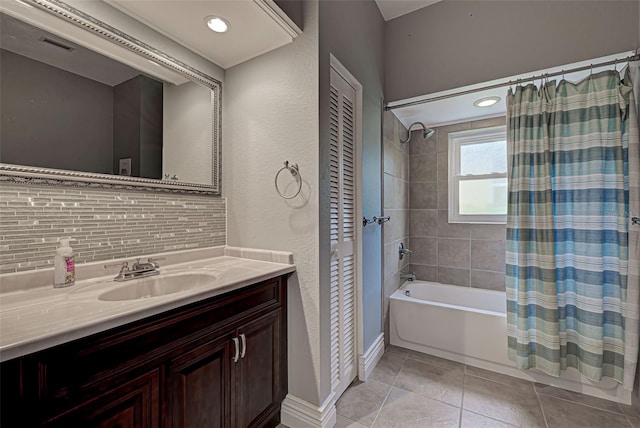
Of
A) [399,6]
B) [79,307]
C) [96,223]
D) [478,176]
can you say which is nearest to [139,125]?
[96,223]

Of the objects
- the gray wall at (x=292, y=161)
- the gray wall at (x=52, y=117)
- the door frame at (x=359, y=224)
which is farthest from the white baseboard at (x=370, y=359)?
the gray wall at (x=52, y=117)

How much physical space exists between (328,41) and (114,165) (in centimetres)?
129

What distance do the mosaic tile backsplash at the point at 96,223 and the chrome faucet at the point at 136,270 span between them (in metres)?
0.08

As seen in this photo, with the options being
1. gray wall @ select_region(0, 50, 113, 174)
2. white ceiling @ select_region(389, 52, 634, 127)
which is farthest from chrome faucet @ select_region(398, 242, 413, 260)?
gray wall @ select_region(0, 50, 113, 174)

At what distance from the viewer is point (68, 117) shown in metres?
1.11

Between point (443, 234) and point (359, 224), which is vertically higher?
point (359, 224)

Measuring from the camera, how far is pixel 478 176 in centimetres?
268

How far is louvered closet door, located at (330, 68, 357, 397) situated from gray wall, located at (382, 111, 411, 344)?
0.53 meters

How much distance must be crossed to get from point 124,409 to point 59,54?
4.54 ft

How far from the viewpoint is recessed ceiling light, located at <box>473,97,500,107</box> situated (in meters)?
2.17

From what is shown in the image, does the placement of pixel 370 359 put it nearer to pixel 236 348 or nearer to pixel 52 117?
pixel 236 348

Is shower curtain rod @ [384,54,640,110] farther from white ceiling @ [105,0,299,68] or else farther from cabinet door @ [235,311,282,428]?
cabinet door @ [235,311,282,428]

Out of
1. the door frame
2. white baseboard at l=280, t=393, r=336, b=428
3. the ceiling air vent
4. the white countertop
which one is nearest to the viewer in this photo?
the white countertop

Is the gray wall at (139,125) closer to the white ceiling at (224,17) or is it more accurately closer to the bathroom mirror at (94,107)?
the bathroom mirror at (94,107)
